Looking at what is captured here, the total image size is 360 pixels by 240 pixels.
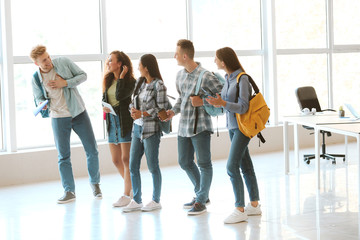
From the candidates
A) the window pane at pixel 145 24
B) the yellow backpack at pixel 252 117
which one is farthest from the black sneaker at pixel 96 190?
the window pane at pixel 145 24

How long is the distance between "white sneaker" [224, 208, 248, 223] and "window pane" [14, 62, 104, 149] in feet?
11.3

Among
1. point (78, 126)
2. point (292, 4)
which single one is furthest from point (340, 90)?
point (78, 126)

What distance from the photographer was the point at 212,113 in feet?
16.8

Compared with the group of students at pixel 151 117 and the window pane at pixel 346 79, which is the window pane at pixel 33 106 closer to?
the group of students at pixel 151 117

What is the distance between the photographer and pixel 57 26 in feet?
25.4

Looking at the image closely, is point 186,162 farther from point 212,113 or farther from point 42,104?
point 42,104

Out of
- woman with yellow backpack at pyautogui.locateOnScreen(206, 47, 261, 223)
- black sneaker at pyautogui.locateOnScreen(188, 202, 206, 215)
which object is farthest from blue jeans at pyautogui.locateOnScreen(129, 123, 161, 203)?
woman with yellow backpack at pyautogui.locateOnScreen(206, 47, 261, 223)

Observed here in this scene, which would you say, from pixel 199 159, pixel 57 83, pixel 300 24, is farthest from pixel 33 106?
pixel 300 24

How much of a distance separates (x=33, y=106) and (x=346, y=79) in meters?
5.35

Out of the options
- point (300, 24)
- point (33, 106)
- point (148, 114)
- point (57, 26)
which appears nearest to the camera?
point (148, 114)

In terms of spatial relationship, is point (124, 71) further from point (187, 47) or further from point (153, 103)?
point (187, 47)

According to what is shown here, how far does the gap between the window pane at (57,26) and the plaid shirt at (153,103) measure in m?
2.77

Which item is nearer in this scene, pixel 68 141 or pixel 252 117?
pixel 252 117

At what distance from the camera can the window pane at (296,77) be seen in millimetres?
9594
